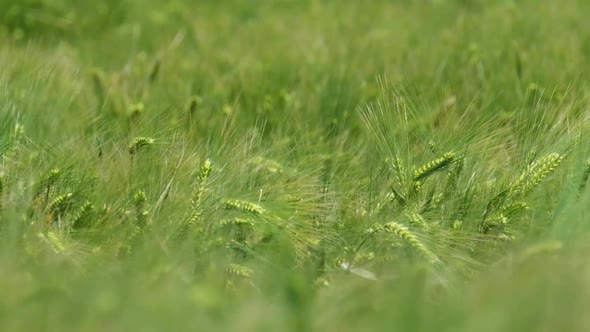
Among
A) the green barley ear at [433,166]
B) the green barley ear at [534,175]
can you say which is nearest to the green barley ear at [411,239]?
the green barley ear at [433,166]

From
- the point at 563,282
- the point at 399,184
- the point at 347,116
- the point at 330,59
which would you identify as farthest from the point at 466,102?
the point at 563,282

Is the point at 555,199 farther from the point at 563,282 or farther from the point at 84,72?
the point at 84,72

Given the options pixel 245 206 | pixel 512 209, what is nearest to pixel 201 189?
pixel 245 206

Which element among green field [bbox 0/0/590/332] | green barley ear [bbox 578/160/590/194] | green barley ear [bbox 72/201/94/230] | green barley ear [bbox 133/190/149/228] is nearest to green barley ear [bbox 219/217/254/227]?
green field [bbox 0/0/590/332]

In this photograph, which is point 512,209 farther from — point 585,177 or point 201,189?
point 201,189

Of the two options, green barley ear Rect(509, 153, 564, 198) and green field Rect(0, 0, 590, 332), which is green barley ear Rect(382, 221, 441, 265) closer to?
green field Rect(0, 0, 590, 332)

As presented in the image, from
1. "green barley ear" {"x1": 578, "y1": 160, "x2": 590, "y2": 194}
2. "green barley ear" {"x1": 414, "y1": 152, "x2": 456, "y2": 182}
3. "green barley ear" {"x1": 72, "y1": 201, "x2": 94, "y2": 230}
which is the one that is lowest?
"green barley ear" {"x1": 72, "y1": 201, "x2": 94, "y2": 230}
